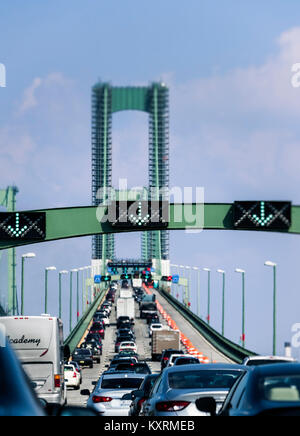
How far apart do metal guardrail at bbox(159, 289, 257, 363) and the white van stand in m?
48.3

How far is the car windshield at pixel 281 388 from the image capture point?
7.45 m

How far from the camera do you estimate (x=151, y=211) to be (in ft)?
123

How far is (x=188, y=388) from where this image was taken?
12523 millimetres

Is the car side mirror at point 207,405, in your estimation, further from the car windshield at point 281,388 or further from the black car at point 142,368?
the black car at point 142,368

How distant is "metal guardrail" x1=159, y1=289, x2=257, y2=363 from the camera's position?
77.2 meters

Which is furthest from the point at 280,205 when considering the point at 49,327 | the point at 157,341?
the point at 157,341

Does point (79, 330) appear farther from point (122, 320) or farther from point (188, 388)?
point (188, 388)

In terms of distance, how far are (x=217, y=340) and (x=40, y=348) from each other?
69503mm

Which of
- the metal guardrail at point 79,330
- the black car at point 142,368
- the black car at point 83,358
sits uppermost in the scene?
the black car at point 142,368

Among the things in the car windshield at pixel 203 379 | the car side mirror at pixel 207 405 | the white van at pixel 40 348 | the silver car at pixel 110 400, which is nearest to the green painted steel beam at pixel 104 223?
the white van at pixel 40 348

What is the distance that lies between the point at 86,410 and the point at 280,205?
3248cm

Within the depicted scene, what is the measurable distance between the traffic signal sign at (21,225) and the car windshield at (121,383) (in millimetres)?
14892

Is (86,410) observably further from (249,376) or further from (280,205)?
(280,205)

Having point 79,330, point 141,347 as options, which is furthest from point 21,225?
point 79,330
